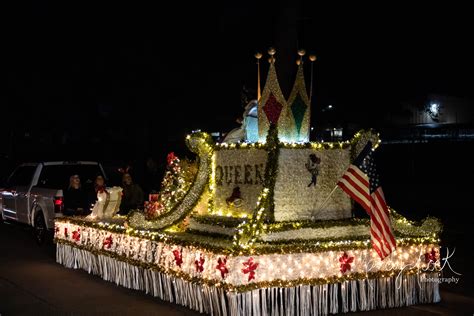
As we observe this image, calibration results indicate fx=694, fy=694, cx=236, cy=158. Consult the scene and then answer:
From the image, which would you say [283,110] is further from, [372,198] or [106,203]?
[106,203]

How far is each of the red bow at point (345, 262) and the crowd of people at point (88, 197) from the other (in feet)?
21.5

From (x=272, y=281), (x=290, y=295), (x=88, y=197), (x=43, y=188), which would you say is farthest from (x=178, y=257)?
(x=43, y=188)

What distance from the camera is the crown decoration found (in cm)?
939

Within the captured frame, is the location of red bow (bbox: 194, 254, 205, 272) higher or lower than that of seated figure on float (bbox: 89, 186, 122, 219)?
lower

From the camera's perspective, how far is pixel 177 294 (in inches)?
357

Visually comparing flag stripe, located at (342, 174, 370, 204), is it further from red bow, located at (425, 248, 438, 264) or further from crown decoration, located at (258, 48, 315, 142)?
red bow, located at (425, 248, 438, 264)

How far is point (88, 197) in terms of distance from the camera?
1494 cm

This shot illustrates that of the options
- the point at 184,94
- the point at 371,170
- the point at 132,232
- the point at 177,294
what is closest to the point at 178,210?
the point at 132,232

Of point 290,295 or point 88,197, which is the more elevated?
point 88,197

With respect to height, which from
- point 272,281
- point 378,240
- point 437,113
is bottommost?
point 272,281

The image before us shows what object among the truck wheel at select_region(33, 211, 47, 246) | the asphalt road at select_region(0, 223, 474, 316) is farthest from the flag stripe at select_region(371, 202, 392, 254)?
the truck wheel at select_region(33, 211, 47, 246)

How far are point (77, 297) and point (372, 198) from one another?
4.29 metres

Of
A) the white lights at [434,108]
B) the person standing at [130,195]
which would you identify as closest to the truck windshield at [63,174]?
the person standing at [130,195]

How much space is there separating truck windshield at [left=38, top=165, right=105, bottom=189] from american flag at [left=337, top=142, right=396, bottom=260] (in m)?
8.88
